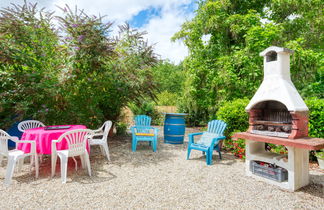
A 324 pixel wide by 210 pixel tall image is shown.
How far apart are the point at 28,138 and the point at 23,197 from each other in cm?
114

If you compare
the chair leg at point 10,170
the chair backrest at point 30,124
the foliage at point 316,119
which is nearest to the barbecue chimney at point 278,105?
the foliage at point 316,119

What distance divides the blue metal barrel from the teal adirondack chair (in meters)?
1.32

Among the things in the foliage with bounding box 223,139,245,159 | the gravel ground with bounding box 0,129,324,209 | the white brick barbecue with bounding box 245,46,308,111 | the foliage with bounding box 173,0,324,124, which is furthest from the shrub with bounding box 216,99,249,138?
the foliage with bounding box 173,0,324,124

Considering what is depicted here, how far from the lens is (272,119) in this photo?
3438 mm

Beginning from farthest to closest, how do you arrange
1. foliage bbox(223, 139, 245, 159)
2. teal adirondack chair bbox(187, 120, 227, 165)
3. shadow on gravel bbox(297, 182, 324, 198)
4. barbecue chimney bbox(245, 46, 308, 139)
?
foliage bbox(223, 139, 245, 159) < teal adirondack chair bbox(187, 120, 227, 165) < barbecue chimney bbox(245, 46, 308, 139) < shadow on gravel bbox(297, 182, 324, 198)

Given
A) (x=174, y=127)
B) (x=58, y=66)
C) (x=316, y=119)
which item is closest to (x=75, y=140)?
(x=58, y=66)

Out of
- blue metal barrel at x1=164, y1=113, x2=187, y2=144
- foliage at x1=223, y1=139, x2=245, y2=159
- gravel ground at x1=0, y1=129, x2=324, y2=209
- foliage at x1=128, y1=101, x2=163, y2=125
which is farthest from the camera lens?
foliage at x1=128, y1=101, x2=163, y2=125

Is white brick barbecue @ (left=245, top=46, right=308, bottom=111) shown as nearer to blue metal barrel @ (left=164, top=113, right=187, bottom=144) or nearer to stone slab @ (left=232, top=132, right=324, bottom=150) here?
stone slab @ (left=232, top=132, right=324, bottom=150)

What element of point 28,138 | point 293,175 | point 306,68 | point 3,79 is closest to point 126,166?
point 28,138

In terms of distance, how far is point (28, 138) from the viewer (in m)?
3.45

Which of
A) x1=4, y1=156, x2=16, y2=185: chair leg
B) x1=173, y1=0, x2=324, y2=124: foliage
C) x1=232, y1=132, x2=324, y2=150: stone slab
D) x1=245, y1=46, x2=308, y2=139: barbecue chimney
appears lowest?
x1=4, y1=156, x2=16, y2=185: chair leg

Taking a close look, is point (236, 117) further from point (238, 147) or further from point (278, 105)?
point (278, 105)

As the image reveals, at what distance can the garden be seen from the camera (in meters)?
2.77

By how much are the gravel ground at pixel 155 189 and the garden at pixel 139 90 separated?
0.06ft
